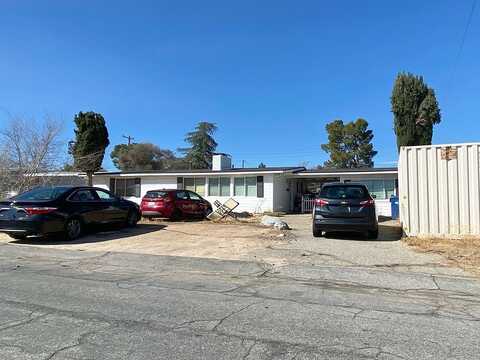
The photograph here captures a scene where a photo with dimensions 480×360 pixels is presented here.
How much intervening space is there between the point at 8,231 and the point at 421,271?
10.3 m

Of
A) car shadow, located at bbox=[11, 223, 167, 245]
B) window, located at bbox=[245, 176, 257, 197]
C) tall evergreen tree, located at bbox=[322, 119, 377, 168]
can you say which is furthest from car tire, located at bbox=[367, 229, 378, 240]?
tall evergreen tree, located at bbox=[322, 119, 377, 168]

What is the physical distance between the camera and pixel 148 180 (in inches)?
1153

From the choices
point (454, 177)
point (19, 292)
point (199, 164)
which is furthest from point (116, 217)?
point (199, 164)

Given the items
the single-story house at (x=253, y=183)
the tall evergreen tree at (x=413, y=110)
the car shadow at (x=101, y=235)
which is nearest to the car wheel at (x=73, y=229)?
the car shadow at (x=101, y=235)

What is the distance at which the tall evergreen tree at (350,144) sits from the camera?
190ft

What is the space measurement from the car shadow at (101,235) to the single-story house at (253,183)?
1104 centimetres

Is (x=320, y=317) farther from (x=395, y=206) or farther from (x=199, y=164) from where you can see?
(x=199, y=164)

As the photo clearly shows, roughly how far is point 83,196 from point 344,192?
7824 mm

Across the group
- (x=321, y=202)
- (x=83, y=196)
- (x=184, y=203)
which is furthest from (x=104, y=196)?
(x=321, y=202)

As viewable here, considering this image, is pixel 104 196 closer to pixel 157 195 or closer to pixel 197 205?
pixel 157 195

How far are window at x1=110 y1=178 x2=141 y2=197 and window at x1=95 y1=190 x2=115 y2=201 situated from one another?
14.9 metres

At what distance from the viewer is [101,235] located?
13.3 metres

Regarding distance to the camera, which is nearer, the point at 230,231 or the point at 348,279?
the point at 348,279

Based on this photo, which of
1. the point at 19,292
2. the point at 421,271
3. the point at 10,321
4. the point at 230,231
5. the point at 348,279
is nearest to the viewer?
the point at 10,321
